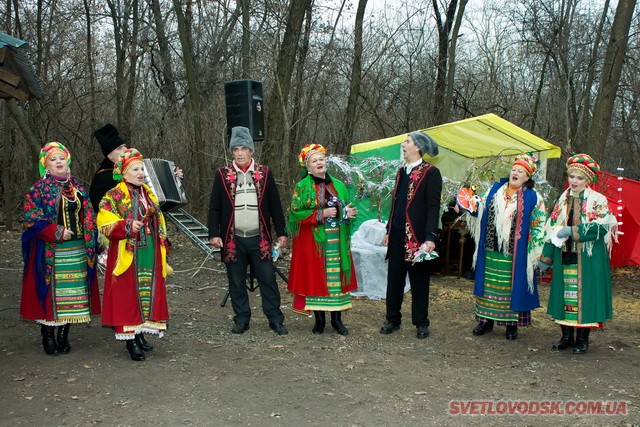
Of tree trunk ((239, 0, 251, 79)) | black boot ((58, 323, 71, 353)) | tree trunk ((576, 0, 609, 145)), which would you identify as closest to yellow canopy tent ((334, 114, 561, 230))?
tree trunk ((239, 0, 251, 79))

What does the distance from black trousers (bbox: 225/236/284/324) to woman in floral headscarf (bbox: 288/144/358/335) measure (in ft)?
0.69

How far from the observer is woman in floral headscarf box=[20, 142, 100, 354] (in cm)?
486

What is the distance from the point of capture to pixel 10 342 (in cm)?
544

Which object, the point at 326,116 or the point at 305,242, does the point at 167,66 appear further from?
the point at 305,242

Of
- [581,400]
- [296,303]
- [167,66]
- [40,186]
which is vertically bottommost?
[581,400]

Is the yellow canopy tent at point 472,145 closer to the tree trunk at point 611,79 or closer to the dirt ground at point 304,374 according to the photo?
the tree trunk at point 611,79

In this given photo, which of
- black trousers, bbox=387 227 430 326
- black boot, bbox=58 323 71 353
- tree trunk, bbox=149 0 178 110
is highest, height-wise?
tree trunk, bbox=149 0 178 110

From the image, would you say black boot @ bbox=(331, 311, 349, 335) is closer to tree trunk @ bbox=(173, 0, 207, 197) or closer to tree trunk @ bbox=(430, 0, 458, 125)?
tree trunk @ bbox=(173, 0, 207, 197)

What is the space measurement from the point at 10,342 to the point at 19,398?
151 centimetres

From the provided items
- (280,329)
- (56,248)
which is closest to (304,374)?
(280,329)

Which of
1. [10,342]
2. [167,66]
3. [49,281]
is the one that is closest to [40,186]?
[49,281]

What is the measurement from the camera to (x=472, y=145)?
10492 mm

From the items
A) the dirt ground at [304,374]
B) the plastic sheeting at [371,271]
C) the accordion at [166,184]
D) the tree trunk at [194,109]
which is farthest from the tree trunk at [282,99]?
the dirt ground at [304,374]

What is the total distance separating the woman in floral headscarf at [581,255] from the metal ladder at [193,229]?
223 inches
